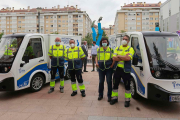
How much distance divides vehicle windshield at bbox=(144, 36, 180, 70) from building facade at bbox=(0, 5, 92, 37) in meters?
78.7

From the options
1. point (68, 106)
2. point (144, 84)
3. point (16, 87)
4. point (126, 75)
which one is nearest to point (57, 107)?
point (68, 106)

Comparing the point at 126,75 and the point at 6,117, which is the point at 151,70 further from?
the point at 6,117

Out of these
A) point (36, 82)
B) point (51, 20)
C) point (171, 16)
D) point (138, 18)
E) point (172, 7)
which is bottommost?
point (36, 82)

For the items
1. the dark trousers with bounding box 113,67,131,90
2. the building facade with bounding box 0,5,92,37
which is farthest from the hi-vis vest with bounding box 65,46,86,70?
the building facade with bounding box 0,5,92,37

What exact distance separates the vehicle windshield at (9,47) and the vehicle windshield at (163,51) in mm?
4121

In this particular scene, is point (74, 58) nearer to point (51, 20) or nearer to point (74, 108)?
point (74, 108)

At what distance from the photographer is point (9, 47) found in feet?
18.3

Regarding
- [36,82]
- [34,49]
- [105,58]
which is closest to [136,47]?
[105,58]

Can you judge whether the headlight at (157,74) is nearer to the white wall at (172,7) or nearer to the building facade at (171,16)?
the building facade at (171,16)

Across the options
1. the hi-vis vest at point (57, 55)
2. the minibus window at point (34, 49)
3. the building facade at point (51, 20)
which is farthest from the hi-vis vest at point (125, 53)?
the building facade at point (51, 20)

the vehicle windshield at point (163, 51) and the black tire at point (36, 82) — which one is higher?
the vehicle windshield at point (163, 51)

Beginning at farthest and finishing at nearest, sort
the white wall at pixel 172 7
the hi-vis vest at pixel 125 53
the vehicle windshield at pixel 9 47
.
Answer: the white wall at pixel 172 7 → the vehicle windshield at pixel 9 47 → the hi-vis vest at pixel 125 53

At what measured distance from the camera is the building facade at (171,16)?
34.2 m

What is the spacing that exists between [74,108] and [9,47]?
9.94ft
